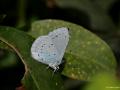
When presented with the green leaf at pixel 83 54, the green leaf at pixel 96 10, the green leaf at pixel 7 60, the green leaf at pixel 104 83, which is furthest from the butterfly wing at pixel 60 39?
the green leaf at pixel 96 10

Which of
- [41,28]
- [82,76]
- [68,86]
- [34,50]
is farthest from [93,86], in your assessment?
[68,86]

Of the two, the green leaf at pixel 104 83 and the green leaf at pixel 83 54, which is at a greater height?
the green leaf at pixel 104 83

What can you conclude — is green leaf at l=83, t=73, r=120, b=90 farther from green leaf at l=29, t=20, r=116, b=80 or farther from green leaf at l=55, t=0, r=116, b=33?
green leaf at l=55, t=0, r=116, b=33

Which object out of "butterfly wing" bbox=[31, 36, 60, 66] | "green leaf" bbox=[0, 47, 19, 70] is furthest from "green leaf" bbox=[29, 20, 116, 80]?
"green leaf" bbox=[0, 47, 19, 70]

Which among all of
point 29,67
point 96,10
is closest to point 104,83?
point 29,67

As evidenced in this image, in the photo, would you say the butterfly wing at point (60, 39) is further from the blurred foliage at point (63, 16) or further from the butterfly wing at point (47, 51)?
the blurred foliage at point (63, 16)

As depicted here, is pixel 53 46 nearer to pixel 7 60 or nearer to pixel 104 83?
pixel 7 60
